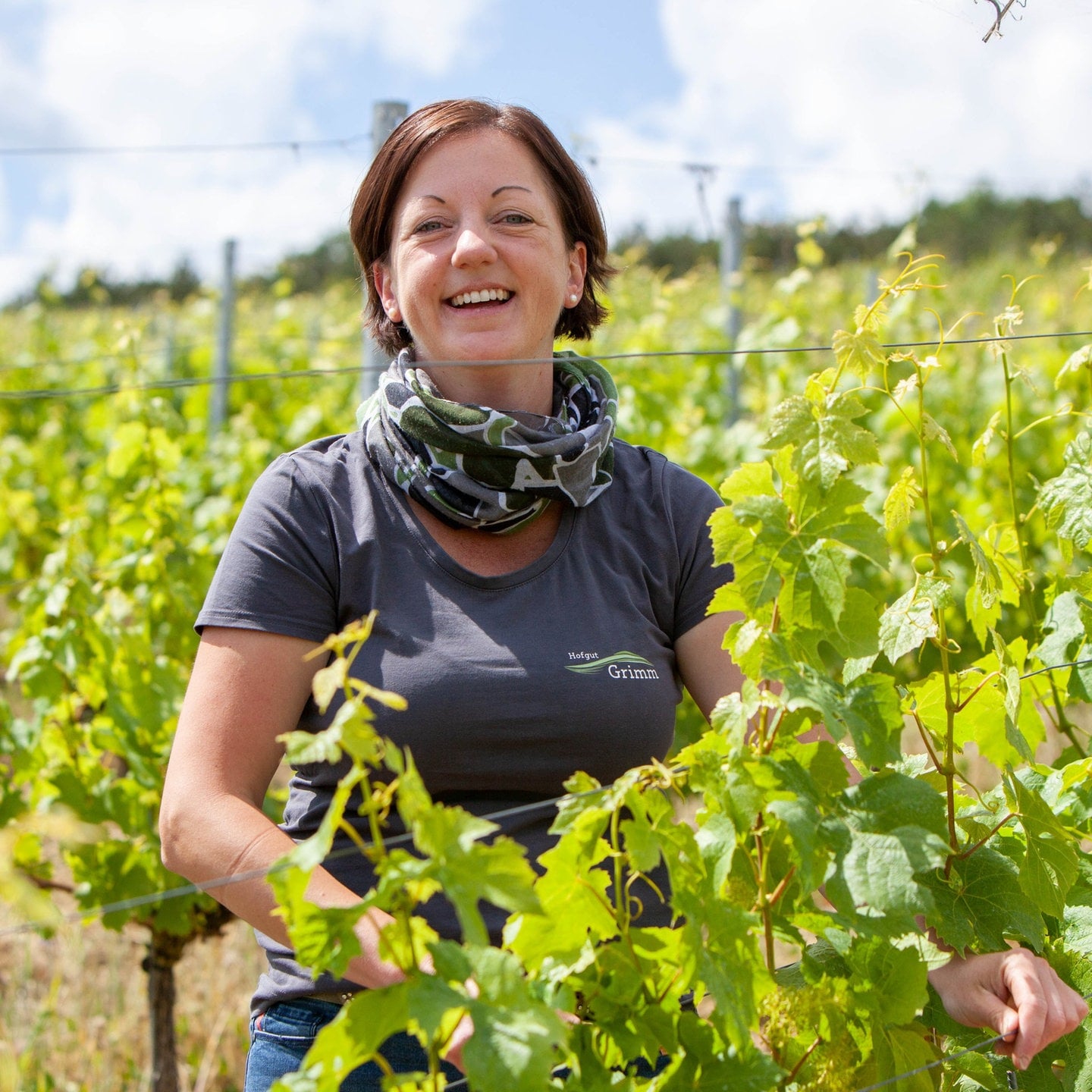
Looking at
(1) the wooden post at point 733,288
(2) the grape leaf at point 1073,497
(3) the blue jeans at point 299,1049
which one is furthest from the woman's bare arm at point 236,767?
(1) the wooden post at point 733,288

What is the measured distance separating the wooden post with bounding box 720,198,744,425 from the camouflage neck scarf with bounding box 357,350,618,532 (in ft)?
11.3

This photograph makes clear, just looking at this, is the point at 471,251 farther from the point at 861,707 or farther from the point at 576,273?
the point at 861,707

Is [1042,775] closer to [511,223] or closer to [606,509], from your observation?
[606,509]

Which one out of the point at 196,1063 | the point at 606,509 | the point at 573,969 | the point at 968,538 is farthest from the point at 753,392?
the point at 573,969

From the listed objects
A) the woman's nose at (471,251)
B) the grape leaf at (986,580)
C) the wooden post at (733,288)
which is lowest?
the grape leaf at (986,580)

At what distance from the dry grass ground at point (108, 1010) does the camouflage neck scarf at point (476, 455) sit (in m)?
1.53

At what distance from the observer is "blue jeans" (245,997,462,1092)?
1309 mm

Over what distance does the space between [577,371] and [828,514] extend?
710 mm

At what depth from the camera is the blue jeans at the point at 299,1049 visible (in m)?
1.31

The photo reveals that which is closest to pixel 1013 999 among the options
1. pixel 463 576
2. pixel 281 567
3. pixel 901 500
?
pixel 901 500

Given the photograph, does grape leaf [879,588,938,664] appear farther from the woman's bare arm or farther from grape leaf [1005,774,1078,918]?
the woman's bare arm

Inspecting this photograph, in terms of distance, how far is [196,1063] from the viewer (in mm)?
2789

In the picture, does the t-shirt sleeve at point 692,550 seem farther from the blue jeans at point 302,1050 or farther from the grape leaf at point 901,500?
the blue jeans at point 302,1050

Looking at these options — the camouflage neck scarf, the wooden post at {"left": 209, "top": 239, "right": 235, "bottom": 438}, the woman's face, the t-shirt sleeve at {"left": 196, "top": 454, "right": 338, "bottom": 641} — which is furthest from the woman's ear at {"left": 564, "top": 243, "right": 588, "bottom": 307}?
the wooden post at {"left": 209, "top": 239, "right": 235, "bottom": 438}
